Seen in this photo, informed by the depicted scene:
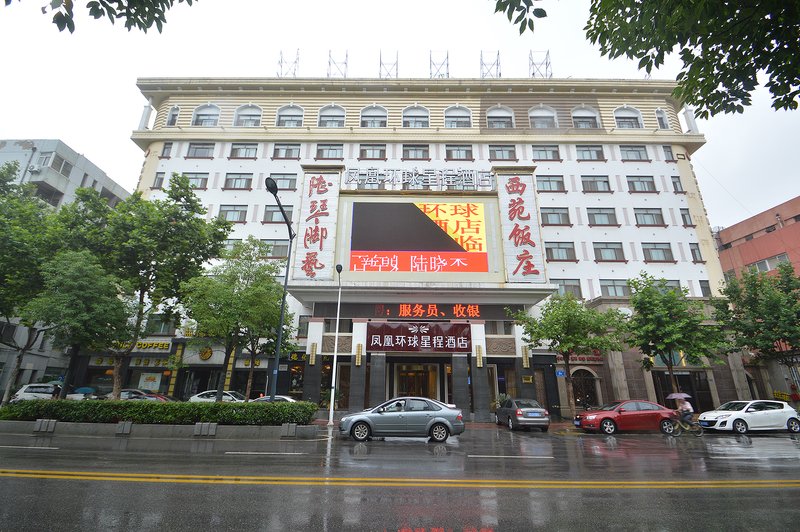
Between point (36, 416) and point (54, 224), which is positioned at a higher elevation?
point (54, 224)

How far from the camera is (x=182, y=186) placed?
22.6 meters

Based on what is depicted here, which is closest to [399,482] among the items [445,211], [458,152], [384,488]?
[384,488]

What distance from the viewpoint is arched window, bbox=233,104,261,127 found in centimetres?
3500

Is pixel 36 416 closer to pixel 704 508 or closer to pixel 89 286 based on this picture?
pixel 89 286

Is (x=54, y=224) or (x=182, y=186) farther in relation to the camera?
(x=182, y=186)

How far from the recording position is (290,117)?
116ft

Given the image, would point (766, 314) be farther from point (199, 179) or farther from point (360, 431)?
point (199, 179)

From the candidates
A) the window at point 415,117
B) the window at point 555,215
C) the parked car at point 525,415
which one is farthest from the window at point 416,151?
the parked car at point 525,415

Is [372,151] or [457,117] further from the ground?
[457,117]

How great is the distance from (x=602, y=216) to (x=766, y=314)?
11.9m

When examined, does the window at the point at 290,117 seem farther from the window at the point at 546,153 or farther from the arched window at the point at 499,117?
the window at the point at 546,153

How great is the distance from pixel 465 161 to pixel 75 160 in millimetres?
37069

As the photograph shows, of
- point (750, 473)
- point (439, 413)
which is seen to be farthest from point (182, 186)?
point (750, 473)

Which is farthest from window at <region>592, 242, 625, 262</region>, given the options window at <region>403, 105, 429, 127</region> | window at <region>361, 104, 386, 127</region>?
window at <region>361, 104, 386, 127</region>
